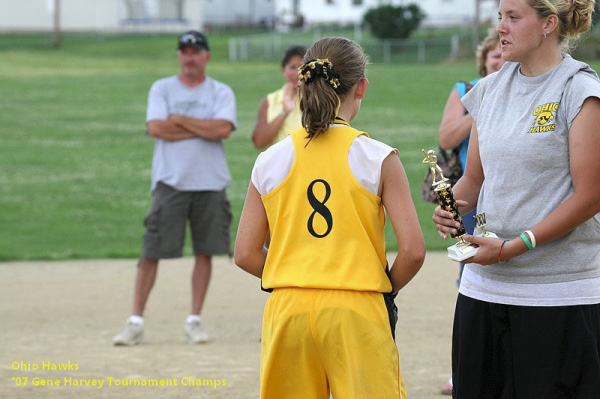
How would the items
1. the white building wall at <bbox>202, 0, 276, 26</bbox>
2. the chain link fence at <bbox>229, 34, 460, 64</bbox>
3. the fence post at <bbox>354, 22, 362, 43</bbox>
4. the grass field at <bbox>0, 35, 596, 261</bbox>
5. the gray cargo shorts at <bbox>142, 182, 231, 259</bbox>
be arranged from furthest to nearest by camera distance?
1. the white building wall at <bbox>202, 0, 276, 26</bbox>
2. the fence post at <bbox>354, 22, 362, 43</bbox>
3. the chain link fence at <bbox>229, 34, 460, 64</bbox>
4. the grass field at <bbox>0, 35, 596, 261</bbox>
5. the gray cargo shorts at <bbox>142, 182, 231, 259</bbox>

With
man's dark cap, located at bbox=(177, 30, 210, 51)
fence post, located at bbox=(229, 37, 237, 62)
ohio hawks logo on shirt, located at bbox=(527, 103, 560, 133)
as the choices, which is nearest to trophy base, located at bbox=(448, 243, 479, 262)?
ohio hawks logo on shirt, located at bbox=(527, 103, 560, 133)

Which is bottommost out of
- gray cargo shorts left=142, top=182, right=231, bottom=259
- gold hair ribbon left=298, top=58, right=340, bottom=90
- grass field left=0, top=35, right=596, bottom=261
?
grass field left=0, top=35, right=596, bottom=261

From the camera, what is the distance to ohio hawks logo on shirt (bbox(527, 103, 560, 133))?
320cm

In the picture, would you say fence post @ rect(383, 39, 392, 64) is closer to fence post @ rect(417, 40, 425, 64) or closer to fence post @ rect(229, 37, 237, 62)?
fence post @ rect(417, 40, 425, 64)

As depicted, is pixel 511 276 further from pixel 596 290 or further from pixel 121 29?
pixel 121 29

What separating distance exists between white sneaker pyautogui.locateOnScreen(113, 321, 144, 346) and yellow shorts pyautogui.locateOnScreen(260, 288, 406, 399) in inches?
144

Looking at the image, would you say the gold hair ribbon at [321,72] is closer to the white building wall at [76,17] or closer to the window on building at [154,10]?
the white building wall at [76,17]

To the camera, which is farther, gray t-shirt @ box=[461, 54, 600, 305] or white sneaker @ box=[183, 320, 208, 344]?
white sneaker @ box=[183, 320, 208, 344]

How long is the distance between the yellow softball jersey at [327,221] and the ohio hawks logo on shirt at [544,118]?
0.58 meters

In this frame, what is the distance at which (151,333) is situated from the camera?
719 cm

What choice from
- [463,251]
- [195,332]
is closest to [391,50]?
[195,332]

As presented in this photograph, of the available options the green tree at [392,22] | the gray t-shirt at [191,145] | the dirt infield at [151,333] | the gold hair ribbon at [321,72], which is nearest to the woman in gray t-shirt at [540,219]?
the gold hair ribbon at [321,72]

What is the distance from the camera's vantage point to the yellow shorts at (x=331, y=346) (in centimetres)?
321

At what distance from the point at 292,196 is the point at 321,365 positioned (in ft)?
1.90
